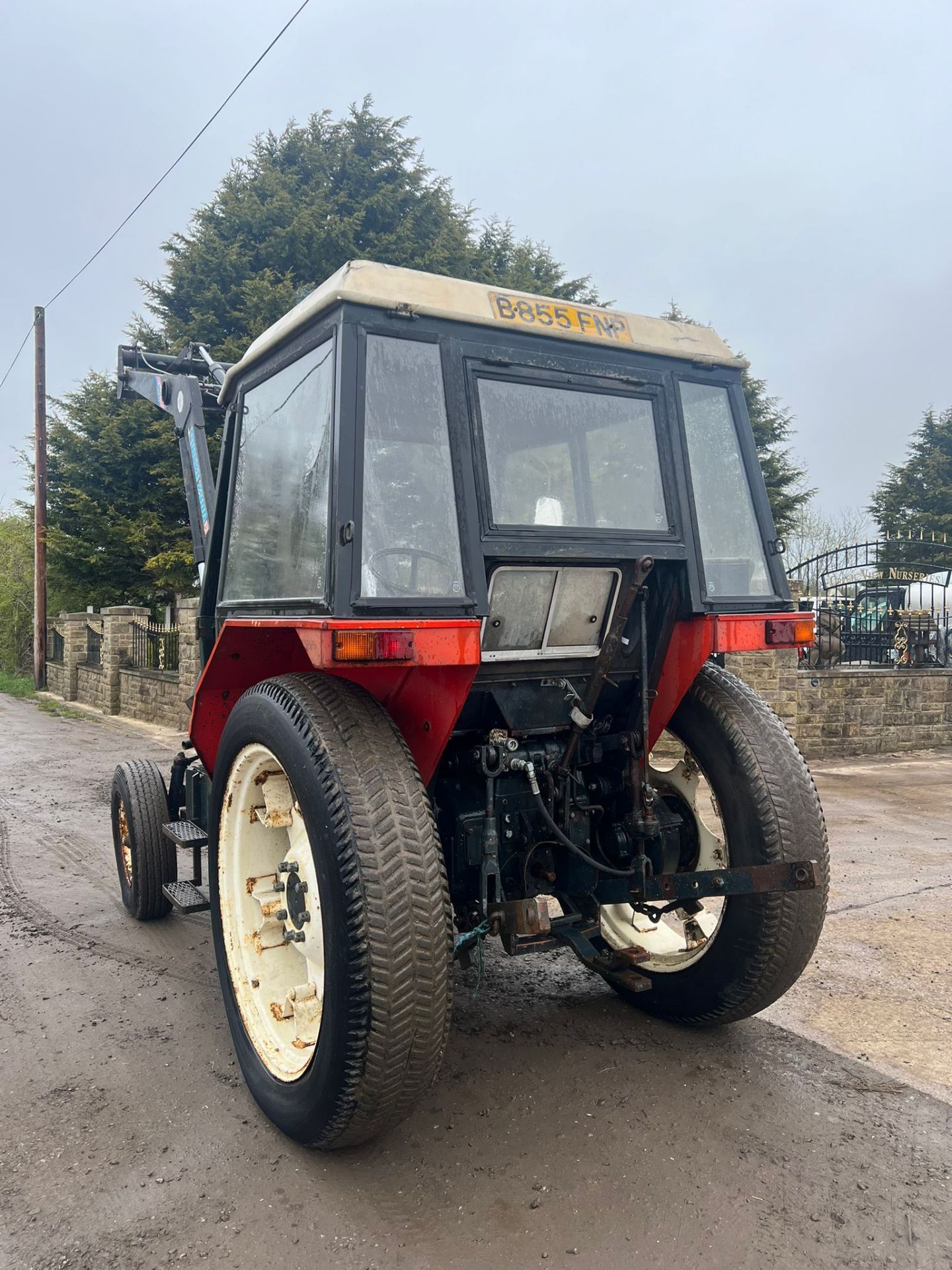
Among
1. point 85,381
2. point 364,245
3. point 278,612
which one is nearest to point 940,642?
point 278,612

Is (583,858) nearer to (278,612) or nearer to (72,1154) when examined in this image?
(278,612)

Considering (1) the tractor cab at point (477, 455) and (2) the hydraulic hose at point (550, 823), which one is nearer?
(1) the tractor cab at point (477, 455)

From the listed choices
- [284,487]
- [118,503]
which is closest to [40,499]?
[118,503]

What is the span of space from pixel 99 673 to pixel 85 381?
605 centimetres

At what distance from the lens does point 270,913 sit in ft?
10.2

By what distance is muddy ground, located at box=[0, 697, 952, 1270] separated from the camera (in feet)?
7.76

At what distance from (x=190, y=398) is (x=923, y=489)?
29529 mm

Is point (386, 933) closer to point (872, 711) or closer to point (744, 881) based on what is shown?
point (744, 881)

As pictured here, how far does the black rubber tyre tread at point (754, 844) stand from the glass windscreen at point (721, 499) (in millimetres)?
438

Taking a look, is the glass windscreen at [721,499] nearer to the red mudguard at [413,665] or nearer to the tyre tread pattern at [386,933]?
the red mudguard at [413,665]

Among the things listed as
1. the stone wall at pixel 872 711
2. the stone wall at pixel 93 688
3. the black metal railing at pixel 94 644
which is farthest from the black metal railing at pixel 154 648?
the stone wall at pixel 872 711

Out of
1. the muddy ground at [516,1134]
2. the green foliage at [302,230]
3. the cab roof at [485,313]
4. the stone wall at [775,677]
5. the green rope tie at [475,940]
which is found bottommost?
the muddy ground at [516,1134]

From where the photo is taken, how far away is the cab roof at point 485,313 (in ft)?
8.98

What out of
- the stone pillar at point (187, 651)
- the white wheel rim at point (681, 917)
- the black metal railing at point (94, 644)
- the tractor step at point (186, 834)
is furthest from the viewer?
the black metal railing at point (94, 644)
